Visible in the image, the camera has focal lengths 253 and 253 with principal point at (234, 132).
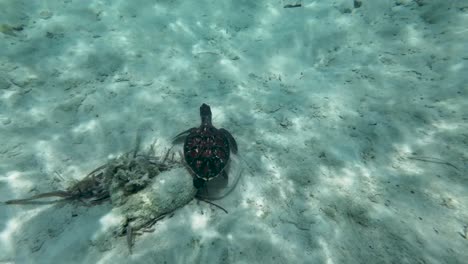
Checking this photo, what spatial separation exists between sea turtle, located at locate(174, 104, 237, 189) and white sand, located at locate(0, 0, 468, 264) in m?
0.47

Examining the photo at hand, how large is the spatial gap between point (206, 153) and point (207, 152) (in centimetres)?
3

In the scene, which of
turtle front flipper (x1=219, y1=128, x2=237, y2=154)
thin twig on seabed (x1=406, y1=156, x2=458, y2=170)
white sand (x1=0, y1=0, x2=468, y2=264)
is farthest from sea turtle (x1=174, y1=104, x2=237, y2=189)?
thin twig on seabed (x1=406, y1=156, x2=458, y2=170)

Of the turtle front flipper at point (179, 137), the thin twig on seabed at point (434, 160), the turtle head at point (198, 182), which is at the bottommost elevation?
the turtle front flipper at point (179, 137)

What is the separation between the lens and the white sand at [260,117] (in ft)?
10.9

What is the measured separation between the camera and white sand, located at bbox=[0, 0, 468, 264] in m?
3.34

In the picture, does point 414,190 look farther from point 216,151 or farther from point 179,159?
point 179,159

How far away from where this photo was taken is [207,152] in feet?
13.3

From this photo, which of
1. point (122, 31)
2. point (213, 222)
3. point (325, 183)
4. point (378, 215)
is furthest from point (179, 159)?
point (122, 31)

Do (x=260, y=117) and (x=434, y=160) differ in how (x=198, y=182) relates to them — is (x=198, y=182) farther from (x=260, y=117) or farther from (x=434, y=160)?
(x=434, y=160)

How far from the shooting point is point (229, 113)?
18.1 ft

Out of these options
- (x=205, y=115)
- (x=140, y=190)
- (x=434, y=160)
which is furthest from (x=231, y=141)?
(x=434, y=160)

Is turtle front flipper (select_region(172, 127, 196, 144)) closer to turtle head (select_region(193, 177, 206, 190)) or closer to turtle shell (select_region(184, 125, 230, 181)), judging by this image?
turtle shell (select_region(184, 125, 230, 181))

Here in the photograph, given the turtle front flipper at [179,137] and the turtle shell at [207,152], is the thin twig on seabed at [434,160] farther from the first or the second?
the turtle front flipper at [179,137]

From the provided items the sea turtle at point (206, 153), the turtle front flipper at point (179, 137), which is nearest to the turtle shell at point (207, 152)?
the sea turtle at point (206, 153)
